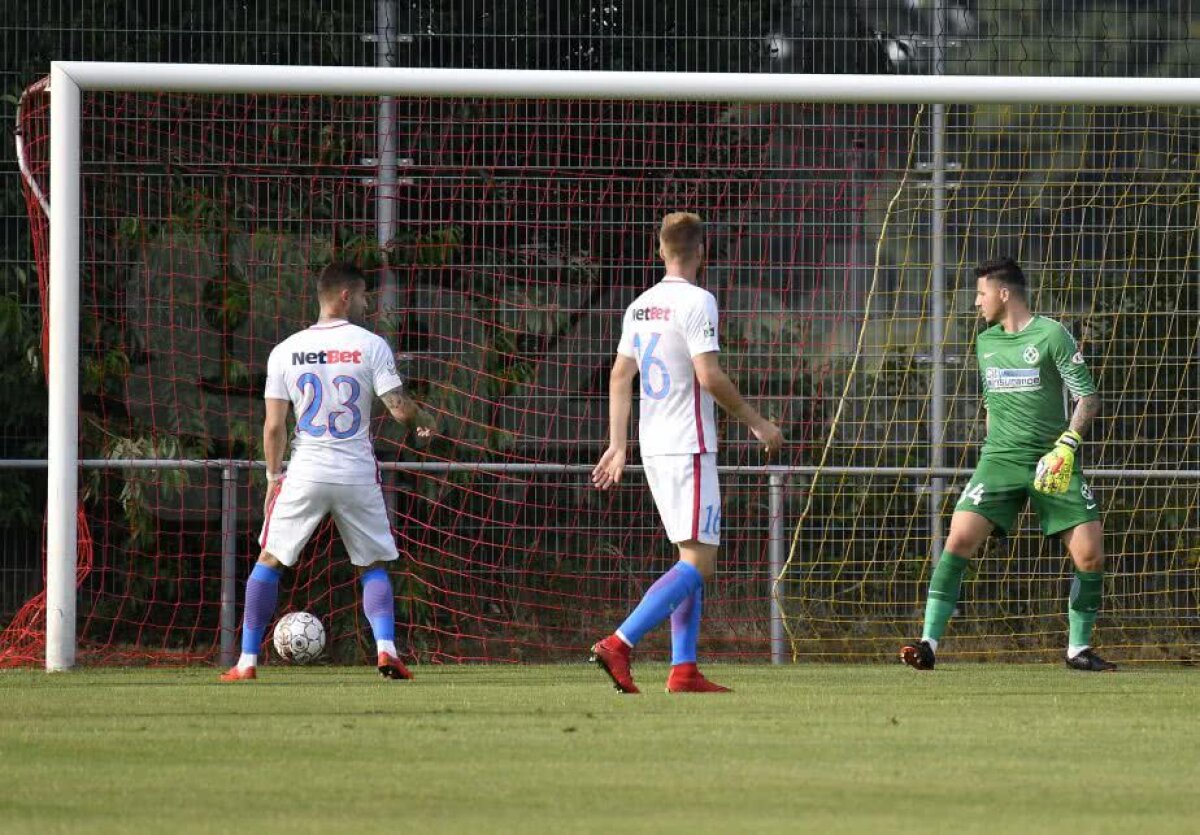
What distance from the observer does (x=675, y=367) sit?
7.61 m

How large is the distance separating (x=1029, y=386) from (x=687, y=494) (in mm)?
2376

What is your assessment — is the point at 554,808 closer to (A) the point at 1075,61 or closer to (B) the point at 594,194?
(B) the point at 594,194

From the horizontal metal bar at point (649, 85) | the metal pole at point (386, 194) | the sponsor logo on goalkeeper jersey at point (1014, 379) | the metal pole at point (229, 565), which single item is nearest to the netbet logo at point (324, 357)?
the horizontal metal bar at point (649, 85)

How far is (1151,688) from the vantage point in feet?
27.7

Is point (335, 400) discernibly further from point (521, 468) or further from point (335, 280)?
point (521, 468)

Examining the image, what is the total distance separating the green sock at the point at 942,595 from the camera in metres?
9.21

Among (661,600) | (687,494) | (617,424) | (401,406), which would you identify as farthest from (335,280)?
(661,600)

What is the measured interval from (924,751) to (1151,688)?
298cm

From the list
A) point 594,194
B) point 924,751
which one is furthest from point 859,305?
point 924,751

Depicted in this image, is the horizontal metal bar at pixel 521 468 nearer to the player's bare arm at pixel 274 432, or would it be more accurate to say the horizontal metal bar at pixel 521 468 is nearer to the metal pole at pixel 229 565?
the metal pole at pixel 229 565

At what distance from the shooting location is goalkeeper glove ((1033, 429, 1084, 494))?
8914 mm

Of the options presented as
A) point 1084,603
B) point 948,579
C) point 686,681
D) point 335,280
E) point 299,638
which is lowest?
point 299,638

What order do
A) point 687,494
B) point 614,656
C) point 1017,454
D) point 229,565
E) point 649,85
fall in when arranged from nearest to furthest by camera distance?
1. point 614,656
2. point 687,494
3. point 1017,454
4. point 649,85
5. point 229,565

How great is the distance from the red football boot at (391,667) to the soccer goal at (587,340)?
2059mm
